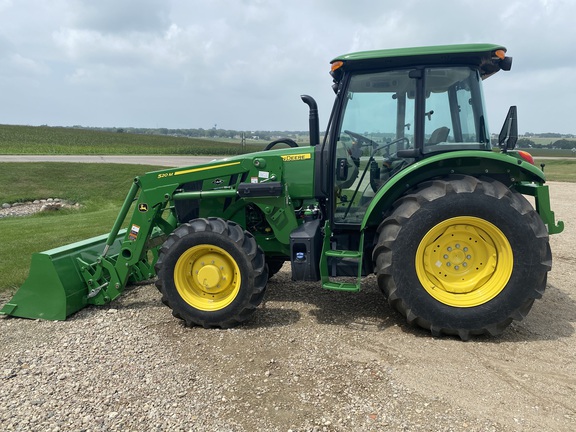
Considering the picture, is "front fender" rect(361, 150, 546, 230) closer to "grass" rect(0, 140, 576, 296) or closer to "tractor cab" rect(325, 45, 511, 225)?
"tractor cab" rect(325, 45, 511, 225)

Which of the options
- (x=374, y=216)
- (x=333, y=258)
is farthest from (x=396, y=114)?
(x=333, y=258)

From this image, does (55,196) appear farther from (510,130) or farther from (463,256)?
(510,130)

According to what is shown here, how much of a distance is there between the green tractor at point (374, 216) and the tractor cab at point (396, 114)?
1cm

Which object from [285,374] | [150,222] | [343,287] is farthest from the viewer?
[150,222]

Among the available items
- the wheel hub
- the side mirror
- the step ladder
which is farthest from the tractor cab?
the wheel hub

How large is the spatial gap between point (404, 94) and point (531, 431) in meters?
3.12

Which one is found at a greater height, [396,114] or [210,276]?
[396,114]

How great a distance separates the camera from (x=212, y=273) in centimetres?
443

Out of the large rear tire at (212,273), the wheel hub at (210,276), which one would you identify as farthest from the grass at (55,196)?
the wheel hub at (210,276)

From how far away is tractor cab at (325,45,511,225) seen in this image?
4.21m

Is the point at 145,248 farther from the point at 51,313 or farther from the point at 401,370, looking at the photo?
the point at 401,370

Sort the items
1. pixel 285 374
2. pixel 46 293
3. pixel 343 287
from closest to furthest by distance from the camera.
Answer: pixel 285 374 → pixel 343 287 → pixel 46 293

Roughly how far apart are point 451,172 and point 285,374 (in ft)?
8.08

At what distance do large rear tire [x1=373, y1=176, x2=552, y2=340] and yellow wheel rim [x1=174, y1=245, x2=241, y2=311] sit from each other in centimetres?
149
